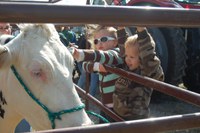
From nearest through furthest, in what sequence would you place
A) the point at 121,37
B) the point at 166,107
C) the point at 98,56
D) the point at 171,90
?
the point at 171,90
the point at 98,56
the point at 121,37
the point at 166,107

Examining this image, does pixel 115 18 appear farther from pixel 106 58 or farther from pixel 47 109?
pixel 106 58

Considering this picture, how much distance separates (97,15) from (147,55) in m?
1.61

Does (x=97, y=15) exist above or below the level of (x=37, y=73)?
above

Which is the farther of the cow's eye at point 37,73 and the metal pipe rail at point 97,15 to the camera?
the cow's eye at point 37,73

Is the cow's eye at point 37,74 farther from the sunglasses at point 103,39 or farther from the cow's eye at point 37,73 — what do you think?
the sunglasses at point 103,39

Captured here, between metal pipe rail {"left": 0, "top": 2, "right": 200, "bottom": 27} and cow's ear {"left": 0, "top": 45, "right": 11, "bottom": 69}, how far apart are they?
0.82 meters

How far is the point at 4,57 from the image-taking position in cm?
Result: 170

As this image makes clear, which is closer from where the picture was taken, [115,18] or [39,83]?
Answer: [115,18]

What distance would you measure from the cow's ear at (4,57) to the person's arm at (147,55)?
1.01 meters

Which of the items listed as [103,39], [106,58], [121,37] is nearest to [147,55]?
[106,58]

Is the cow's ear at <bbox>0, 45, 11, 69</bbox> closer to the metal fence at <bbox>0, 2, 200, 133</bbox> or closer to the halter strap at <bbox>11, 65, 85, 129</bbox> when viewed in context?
the halter strap at <bbox>11, 65, 85, 129</bbox>

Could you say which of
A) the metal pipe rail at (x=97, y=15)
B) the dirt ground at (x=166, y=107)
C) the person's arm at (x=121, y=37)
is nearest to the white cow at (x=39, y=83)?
the metal pipe rail at (x=97, y=15)

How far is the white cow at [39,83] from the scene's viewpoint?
1.71 metres

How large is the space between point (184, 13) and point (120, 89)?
1558mm
